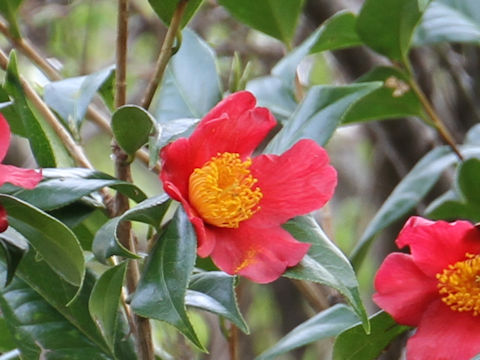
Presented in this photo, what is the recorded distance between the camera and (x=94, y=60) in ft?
7.57

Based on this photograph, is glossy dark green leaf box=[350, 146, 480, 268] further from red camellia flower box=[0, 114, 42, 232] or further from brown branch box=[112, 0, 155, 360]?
red camellia flower box=[0, 114, 42, 232]

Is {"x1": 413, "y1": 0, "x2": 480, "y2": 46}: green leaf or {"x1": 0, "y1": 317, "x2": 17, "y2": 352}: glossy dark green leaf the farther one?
{"x1": 413, "y1": 0, "x2": 480, "y2": 46}: green leaf

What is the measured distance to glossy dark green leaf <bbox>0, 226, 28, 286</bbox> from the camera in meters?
0.64

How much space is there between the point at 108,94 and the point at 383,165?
1.01m

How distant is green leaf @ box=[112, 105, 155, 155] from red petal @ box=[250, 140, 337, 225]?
0.35 feet

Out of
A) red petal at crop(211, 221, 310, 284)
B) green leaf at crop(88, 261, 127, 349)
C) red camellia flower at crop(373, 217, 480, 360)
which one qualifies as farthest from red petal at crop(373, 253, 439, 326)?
green leaf at crop(88, 261, 127, 349)

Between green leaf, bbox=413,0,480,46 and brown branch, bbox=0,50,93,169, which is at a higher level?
brown branch, bbox=0,50,93,169

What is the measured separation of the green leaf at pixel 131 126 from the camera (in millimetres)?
618

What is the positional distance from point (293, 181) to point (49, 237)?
0.19m

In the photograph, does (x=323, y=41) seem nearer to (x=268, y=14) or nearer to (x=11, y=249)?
(x=268, y=14)

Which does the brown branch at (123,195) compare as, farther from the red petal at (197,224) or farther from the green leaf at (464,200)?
the green leaf at (464,200)

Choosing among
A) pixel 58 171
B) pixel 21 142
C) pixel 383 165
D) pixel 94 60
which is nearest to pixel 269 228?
pixel 58 171

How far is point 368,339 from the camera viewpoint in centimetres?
76

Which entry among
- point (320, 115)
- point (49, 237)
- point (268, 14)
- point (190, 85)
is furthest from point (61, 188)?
point (268, 14)
